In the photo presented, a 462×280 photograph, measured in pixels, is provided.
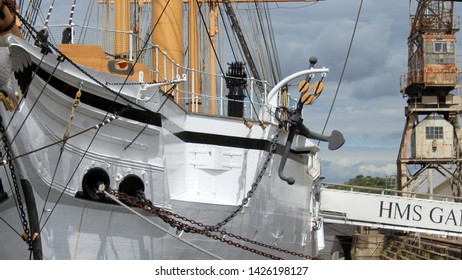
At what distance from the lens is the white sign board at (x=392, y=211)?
2047cm

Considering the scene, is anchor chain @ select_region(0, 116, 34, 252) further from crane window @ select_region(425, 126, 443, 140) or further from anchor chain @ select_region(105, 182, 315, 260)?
crane window @ select_region(425, 126, 443, 140)

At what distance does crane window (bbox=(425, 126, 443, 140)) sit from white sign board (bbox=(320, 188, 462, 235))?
63.6 feet

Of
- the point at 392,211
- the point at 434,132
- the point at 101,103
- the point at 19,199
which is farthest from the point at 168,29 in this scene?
the point at 434,132

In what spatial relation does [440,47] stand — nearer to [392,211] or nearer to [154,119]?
[392,211]

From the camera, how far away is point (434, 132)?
39.9 metres

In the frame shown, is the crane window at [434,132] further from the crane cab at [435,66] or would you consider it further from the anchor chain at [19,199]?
the anchor chain at [19,199]

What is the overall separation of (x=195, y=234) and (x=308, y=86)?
3580 millimetres

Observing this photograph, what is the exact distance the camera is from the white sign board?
67.2 feet

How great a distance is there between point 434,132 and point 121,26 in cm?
2908

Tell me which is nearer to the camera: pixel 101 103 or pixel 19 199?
pixel 19 199

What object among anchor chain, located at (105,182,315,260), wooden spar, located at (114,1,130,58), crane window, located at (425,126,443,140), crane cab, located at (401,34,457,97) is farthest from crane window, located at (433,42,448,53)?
anchor chain, located at (105,182,315,260)

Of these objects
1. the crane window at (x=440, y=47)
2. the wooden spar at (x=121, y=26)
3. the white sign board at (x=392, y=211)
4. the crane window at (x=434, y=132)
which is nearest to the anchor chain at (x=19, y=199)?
the wooden spar at (x=121, y=26)

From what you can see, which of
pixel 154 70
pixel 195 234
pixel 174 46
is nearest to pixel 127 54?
pixel 154 70
